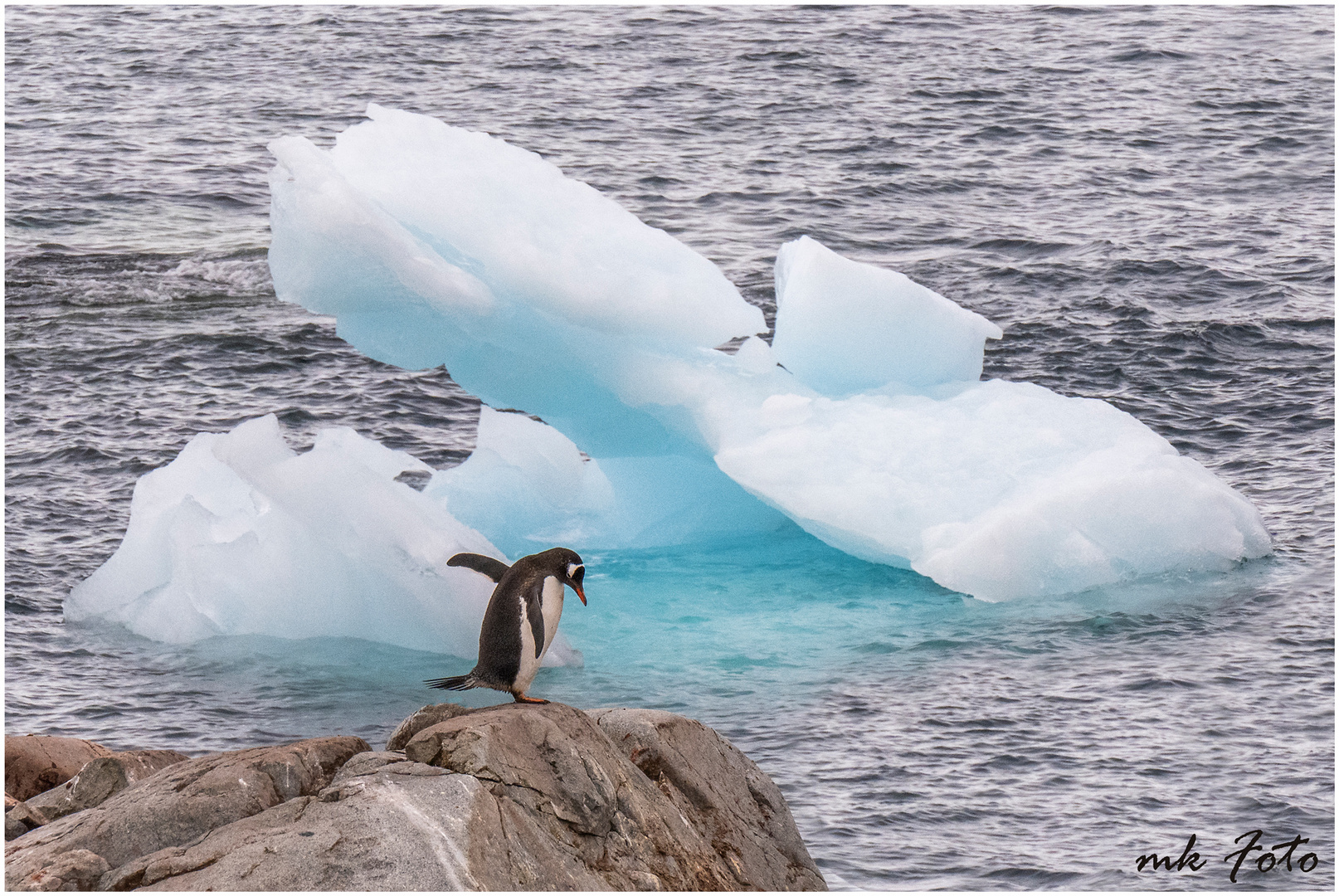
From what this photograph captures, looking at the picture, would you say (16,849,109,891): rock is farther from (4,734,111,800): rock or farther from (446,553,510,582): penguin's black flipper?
(446,553,510,582): penguin's black flipper

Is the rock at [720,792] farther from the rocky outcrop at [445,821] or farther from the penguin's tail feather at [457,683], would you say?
the penguin's tail feather at [457,683]

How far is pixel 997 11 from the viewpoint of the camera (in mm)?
24281

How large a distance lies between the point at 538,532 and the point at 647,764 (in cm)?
632

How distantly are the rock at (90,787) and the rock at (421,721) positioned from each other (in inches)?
42.5

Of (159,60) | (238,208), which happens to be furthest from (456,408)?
(159,60)

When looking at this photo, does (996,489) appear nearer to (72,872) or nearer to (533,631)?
Answer: (533,631)

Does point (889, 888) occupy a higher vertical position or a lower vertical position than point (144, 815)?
lower

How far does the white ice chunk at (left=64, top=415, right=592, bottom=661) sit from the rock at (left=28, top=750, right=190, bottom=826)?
350cm

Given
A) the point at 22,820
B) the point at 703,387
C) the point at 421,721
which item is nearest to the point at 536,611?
the point at 421,721

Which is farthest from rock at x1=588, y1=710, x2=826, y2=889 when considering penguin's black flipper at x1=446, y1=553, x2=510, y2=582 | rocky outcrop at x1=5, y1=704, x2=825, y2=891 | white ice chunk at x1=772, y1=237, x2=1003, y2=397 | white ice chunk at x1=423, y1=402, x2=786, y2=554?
white ice chunk at x1=772, y1=237, x2=1003, y2=397

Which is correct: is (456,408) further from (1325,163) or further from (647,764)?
(1325,163)

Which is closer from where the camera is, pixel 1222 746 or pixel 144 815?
pixel 144 815

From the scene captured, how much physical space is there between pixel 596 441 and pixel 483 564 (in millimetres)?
4412

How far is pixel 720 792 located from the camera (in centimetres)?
629
